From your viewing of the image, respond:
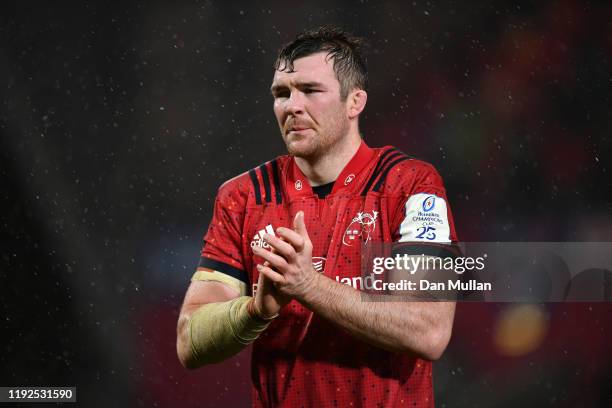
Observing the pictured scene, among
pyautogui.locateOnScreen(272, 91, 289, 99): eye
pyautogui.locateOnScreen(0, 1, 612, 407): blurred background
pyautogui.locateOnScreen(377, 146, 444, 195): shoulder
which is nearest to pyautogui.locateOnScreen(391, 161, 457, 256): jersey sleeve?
pyautogui.locateOnScreen(377, 146, 444, 195): shoulder

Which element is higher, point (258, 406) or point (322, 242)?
point (322, 242)

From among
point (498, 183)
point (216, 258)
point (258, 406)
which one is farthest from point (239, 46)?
point (258, 406)

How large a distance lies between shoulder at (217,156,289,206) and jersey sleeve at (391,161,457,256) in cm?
40

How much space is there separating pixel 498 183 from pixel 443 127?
0.38m

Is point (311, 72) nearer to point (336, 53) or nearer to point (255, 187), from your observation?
point (336, 53)

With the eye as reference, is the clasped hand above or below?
below

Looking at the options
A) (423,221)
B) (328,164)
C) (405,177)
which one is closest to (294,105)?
(328,164)

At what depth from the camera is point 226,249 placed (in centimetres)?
234

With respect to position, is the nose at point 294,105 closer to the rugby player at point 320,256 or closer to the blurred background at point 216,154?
the rugby player at point 320,256

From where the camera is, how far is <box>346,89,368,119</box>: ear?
2438 millimetres

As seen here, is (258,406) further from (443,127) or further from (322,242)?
(443,127)

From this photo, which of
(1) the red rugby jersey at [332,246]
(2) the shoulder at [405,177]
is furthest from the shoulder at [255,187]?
(2) the shoulder at [405,177]

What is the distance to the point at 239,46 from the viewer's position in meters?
3.92

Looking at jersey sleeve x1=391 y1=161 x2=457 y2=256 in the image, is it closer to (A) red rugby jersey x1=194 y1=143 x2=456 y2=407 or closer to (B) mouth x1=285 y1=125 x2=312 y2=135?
(A) red rugby jersey x1=194 y1=143 x2=456 y2=407
